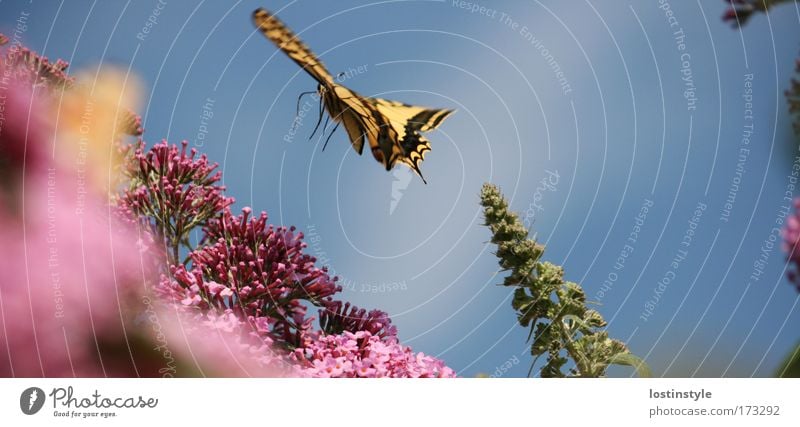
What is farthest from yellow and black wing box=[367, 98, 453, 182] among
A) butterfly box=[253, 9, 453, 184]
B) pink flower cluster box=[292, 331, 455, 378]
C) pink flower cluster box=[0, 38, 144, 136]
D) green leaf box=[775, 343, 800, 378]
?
green leaf box=[775, 343, 800, 378]

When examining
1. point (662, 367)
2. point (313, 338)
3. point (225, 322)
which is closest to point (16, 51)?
point (225, 322)

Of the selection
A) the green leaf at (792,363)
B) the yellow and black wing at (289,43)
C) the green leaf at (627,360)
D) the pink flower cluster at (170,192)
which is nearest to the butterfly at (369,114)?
the yellow and black wing at (289,43)

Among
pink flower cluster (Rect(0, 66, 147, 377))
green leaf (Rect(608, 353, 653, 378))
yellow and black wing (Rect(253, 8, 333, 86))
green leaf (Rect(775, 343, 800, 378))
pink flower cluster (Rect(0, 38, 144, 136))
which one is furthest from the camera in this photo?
yellow and black wing (Rect(253, 8, 333, 86))

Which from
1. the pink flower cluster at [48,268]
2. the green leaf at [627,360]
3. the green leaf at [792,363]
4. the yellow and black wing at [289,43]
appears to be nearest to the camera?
the pink flower cluster at [48,268]

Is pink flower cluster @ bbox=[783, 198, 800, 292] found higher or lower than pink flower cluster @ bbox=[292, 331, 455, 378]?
higher

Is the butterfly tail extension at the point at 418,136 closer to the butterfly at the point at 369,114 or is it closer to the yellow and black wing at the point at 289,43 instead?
the butterfly at the point at 369,114

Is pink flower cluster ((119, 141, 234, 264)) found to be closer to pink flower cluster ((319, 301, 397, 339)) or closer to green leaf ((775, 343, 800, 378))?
pink flower cluster ((319, 301, 397, 339))

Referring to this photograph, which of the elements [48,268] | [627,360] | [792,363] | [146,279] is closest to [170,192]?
[146,279]
